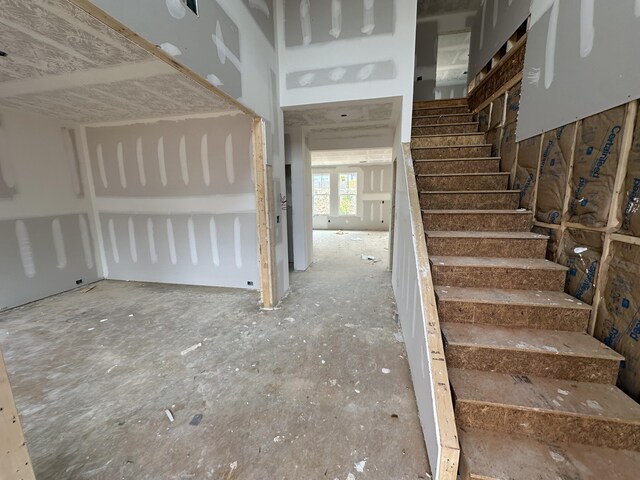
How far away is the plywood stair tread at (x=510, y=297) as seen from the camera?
1.70 metres

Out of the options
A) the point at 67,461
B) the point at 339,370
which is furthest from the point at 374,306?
the point at 67,461

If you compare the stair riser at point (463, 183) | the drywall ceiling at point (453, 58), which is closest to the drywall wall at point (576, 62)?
the stair riser at point (463, 183)

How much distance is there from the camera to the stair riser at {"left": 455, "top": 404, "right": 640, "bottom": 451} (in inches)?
48.7

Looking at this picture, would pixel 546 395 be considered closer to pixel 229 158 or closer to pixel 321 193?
pixel 229 158

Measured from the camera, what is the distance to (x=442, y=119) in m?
3.76

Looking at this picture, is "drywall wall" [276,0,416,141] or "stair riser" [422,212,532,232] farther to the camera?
"drywall wall" [276,0,416,141]

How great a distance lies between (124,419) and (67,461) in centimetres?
29

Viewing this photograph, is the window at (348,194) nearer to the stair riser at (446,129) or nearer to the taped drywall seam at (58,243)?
the stair riser at (446,129)

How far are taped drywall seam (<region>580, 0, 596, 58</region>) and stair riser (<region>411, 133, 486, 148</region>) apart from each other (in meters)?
1.51

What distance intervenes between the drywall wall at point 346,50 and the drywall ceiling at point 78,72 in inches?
47.5

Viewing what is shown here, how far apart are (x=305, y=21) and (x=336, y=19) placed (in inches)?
15.3

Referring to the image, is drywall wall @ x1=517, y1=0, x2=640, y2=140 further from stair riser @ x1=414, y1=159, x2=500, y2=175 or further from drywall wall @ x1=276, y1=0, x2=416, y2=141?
drywall wall @ x1=276, y1=0, x2=416, y2=141

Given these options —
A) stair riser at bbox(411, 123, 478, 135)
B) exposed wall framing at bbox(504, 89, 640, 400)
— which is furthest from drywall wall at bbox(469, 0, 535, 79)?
exposed wall framing at bbox(504, 89, 640, 400)

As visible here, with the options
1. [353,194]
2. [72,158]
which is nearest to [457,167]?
[72,158]
